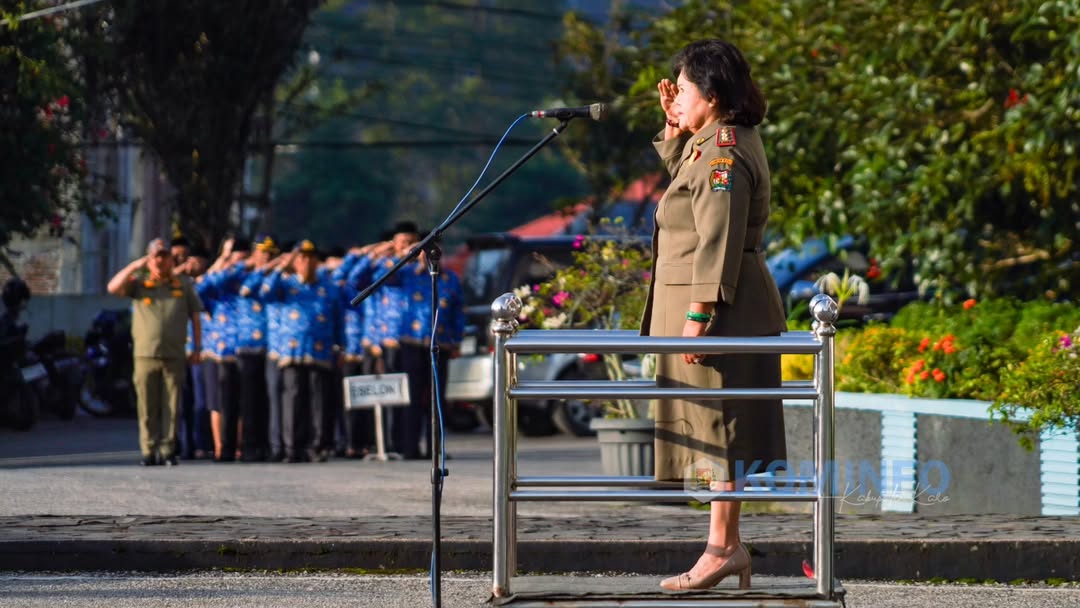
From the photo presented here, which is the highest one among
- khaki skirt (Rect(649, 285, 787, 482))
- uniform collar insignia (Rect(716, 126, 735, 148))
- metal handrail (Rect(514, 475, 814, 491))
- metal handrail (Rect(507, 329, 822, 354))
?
uniform collar insignia (Rect(716, 126, 735, 148))

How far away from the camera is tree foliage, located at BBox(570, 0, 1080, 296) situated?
510 inches

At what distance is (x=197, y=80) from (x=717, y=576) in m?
16.3

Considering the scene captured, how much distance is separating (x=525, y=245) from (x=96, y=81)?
5514 millimetres

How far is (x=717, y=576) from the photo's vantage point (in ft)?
20.4

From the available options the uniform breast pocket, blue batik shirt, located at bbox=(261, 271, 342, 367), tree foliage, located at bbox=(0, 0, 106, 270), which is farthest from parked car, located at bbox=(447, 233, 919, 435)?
the uniform breast pocket

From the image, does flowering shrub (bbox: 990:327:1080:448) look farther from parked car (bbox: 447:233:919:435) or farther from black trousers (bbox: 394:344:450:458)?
parked car (bbox: 447:233:919:435)

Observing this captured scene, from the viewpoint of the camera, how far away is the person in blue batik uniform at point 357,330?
50.9 feet

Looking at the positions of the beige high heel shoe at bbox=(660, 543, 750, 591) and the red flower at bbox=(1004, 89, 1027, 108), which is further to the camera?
the red flower at bbox=(1004, 89, 1027, 108)

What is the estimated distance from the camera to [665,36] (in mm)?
16562

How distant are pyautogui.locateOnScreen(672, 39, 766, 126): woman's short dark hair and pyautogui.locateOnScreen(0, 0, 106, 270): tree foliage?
41.1 ft

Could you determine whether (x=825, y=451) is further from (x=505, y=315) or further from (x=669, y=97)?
(x=669, y=97)

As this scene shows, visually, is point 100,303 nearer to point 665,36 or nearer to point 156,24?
point 156,24

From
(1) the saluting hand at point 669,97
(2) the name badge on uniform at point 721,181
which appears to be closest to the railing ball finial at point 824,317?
(2) the name badge on uniform at point 721,181

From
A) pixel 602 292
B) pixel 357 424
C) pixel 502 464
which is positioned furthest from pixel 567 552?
pixel 357 424
